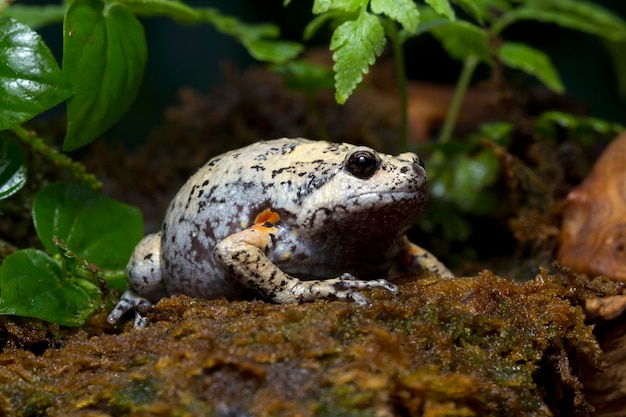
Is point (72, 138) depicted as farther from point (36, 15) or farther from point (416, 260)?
point (36, 15)

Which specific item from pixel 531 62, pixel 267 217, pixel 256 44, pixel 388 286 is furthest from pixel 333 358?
pixel 531 62

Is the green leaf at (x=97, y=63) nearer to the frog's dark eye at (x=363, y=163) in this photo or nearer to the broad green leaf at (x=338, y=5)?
the broad green leaf at (x=338, y=5)

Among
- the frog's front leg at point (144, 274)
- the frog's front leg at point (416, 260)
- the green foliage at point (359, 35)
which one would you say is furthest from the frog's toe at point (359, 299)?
the frog's front leg at point (144, 274)

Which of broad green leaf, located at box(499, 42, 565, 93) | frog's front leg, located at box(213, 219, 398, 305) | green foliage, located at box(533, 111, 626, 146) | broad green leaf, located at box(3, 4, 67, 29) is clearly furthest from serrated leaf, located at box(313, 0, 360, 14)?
broad green leaf, located at box(3, 4, 67, 29)

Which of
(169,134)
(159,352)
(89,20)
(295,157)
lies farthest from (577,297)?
(169,134)

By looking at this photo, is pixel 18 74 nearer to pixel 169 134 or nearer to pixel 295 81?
pixel 295 81

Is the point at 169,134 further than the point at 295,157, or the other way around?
the point at 169,134

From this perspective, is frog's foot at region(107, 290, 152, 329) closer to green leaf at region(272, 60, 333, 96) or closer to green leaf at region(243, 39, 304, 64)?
green leaf at region(243, 39, 304, 64)
